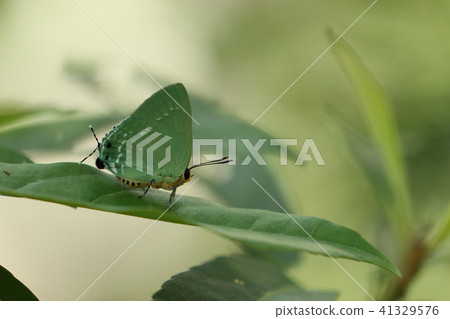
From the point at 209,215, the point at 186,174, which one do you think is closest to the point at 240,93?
the point at 186,174

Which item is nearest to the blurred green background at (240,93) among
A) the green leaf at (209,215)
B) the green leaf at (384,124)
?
the green leaf at (384,124)

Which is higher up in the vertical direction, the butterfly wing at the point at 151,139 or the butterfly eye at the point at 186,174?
the butterfly wing at the point at 151,139

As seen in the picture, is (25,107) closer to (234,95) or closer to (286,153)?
(286,153)

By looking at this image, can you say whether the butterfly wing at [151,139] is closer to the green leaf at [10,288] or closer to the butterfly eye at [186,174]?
the butterfly eye at [186,174]

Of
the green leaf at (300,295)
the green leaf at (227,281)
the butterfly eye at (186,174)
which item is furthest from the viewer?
the butterfly eye at (186,174)

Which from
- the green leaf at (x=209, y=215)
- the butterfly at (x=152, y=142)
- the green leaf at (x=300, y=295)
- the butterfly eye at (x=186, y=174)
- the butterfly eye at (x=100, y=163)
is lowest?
the green leaf at (x=300, y=295)

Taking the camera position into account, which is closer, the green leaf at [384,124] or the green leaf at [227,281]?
the green leaf at [227,281]

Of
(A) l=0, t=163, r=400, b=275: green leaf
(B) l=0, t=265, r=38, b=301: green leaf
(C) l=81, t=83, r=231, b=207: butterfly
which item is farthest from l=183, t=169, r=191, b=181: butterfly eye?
(B) l=0, t=265, r=38, b=301: green leaf

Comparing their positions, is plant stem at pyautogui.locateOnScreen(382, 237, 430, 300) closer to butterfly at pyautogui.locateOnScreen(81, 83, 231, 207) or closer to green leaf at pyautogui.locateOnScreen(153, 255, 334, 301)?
green leaf at pyautogui.locateOnScreen(153, 255, 334, 301)

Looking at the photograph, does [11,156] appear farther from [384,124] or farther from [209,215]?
[384,124]
